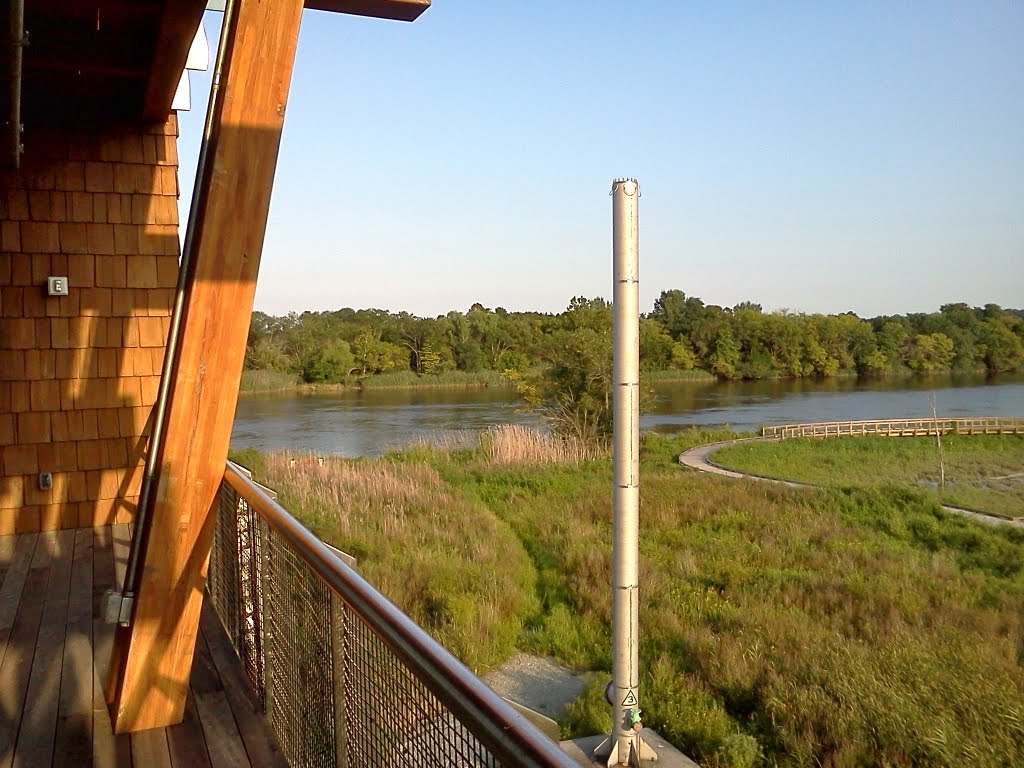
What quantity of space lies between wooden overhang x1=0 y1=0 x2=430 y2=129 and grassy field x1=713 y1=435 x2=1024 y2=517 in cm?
1602

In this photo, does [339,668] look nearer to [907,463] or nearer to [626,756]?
[626,756]

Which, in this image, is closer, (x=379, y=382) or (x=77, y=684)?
(x=77, y=684)

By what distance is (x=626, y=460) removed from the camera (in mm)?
4641

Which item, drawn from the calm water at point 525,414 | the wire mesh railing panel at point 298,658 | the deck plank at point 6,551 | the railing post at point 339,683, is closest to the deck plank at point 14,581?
the deck plank at point 6,551

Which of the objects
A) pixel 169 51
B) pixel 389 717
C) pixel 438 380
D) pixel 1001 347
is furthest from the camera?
pixel 1001 347

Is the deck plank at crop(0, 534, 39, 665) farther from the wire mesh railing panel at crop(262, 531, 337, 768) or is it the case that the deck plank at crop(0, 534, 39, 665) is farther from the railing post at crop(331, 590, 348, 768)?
the railing post at crop(331, 590, 348, 768)

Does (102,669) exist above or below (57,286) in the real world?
below

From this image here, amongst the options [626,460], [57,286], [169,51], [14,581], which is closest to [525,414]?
[626,460]

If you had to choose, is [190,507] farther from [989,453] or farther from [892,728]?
[989,453]

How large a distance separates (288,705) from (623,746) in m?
2.97

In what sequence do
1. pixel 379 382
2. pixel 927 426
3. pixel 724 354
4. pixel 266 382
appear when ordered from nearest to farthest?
pixel 927 426, pixel 266 382, pixel 379 382, pixel 724 354

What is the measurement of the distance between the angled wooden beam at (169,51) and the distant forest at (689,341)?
126ft

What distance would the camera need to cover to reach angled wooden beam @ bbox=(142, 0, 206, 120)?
284 cm

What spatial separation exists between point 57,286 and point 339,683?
358cm
